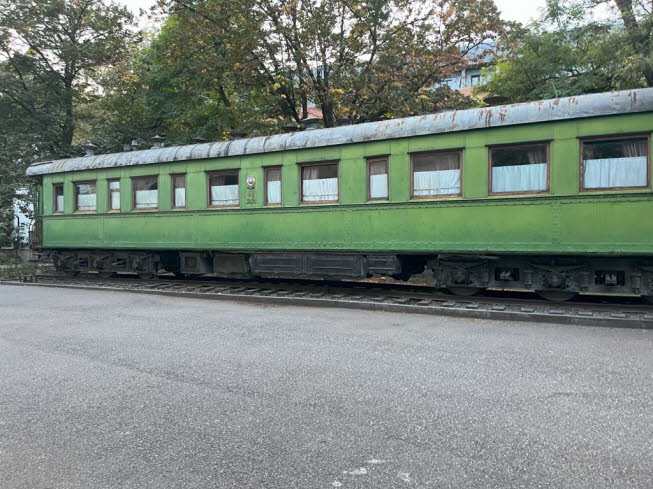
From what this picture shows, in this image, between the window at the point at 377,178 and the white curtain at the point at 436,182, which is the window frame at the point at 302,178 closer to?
the window at the point at 377,178

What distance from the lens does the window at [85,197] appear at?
1302 centimetres

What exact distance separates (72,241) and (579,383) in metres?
12.9

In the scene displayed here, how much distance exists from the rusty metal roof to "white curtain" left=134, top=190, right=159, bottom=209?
2.32ft

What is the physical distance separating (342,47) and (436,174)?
8.38 metres

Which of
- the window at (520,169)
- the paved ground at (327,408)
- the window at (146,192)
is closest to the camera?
the paved ground at (327,408)

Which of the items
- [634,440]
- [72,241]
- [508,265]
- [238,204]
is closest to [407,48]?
[238,204]

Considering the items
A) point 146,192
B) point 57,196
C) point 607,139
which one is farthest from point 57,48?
point 607,139

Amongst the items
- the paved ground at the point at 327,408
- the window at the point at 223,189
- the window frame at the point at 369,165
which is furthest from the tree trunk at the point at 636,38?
the window at the point at 223,189

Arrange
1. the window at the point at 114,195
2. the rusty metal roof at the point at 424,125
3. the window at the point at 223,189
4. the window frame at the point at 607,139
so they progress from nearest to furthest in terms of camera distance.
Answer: the window frame at the point at 607,139
the rusty metal roof at the point at 424,125
the window at the point at 223,189
the window at the point at 114,195

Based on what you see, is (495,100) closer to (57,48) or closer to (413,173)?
(413,173)

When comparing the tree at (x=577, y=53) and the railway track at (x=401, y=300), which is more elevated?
the tree at (x=577, y=53)

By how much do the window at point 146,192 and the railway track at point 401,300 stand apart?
186 cm

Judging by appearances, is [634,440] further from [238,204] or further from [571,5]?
[571,5]

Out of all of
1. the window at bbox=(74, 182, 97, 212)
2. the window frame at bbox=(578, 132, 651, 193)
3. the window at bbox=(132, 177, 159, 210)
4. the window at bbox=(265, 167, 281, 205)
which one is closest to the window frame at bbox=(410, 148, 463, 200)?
the window frame at bbox=(578, 132, 651, 193)
